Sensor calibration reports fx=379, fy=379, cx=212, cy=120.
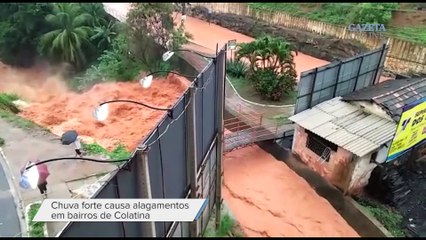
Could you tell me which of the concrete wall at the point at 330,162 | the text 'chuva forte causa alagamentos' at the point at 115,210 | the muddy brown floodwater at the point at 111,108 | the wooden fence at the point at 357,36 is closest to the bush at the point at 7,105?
the muddy brown floodwater at the point at 111,108

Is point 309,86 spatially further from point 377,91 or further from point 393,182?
point 393,182

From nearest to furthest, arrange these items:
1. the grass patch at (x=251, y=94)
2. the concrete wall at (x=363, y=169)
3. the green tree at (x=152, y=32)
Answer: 1. the concrete wall at (x=363, y=169)
2. the grass patch at (x=251, y=94)
3. the green tree at (x=152, y=32)

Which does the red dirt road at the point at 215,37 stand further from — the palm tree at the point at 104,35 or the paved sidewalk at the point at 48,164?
the paved sidewalk at the point at 48,164

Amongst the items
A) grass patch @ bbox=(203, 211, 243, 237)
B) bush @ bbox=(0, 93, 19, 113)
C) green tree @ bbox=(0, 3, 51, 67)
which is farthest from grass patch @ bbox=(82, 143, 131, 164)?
green tree @ bbox=(0, 3, 51, 67)

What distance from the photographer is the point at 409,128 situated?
11227 millimetres

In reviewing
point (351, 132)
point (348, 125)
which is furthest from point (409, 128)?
point (348, 125)

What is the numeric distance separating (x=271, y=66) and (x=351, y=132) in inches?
287

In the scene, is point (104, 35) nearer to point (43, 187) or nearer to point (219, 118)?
point (43, 187)

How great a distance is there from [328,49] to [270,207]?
16.1 m

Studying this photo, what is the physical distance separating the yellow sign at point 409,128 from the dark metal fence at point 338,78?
346 centimetres

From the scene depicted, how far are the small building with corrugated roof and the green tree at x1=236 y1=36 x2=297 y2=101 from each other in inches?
174

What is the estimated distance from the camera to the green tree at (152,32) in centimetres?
1980

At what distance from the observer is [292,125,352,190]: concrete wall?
38.9 ft

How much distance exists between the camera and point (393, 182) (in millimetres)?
12898
